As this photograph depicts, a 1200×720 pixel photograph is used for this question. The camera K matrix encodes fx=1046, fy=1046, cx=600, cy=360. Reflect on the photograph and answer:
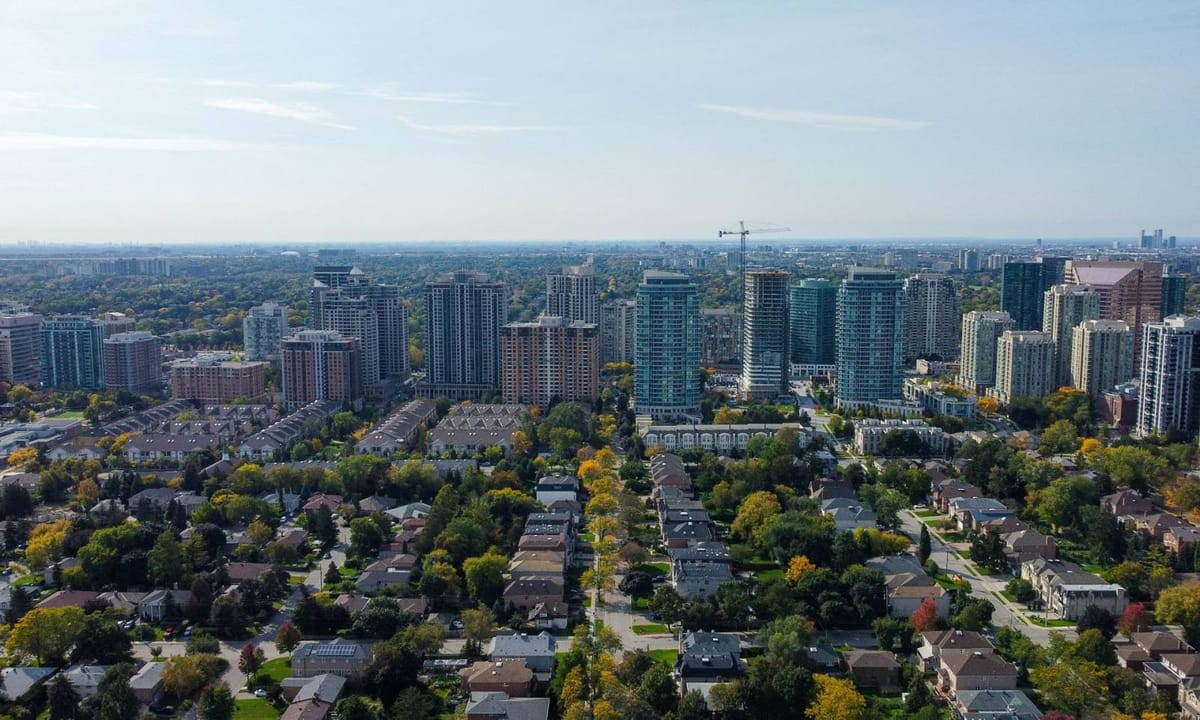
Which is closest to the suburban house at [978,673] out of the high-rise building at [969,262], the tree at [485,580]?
the tree at [485,580]

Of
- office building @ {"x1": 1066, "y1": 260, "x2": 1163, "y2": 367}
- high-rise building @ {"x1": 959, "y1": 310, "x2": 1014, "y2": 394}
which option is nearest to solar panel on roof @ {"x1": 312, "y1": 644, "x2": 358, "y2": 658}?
high-rise building @ {"x1": 959, "y1": 310, "x2": 1014, "y2": 394}

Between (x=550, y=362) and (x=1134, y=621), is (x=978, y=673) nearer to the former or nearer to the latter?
(x=1134, y=621)

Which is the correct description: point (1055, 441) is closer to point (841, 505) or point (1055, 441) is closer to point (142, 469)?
point (841, 505)

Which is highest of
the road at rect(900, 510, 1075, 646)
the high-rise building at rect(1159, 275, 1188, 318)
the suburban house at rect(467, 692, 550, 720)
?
the high-rise building at rect(1159, 275, 1188, 318)

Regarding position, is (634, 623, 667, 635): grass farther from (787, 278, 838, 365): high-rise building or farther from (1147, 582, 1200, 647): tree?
(787, 278, 838, 365): high-rise building

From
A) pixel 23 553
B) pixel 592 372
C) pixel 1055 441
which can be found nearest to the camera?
pixel 23 553

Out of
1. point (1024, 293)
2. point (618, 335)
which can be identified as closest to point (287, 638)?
point (618, 335)

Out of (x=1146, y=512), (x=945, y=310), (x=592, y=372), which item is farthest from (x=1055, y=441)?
(x=945, y=310)
